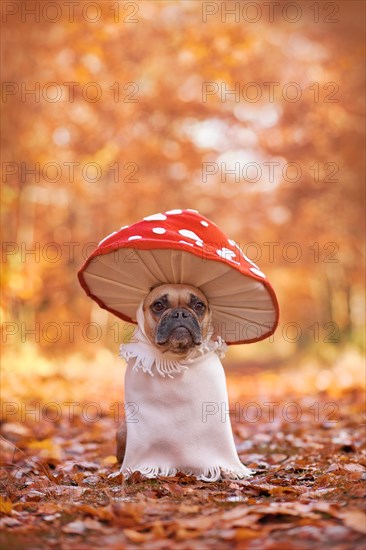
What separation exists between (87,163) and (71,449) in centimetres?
995

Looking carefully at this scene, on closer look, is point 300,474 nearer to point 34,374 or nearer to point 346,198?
point 34,374

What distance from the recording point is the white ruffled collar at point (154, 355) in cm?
444

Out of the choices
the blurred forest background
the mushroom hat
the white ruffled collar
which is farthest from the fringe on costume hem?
the blurred forest background

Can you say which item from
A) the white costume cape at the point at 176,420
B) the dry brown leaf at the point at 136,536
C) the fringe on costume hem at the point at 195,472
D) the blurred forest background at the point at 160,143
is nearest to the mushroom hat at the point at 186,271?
the white costume cape at the point at 176,420

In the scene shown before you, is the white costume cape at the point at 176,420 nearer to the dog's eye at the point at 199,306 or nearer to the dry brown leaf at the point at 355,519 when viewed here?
the dog's eye at the point at 199,306

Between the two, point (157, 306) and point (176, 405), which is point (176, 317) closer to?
point (157, 306)

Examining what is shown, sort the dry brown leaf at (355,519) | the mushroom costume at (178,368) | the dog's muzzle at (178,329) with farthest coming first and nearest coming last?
the mushroom costume at (178,368) → the dog's muzzle at (178,329) → the dry brown leaf at (355,519)

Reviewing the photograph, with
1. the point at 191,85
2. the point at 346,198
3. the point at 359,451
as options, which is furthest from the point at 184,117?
the point at 359,451

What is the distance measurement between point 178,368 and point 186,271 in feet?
2.08

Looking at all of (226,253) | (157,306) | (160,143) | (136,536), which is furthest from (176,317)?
(160,143)

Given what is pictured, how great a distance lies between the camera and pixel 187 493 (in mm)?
3709

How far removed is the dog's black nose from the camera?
4.33 meters

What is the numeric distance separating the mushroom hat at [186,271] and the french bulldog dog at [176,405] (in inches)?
6.2

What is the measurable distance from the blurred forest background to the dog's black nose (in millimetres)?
6659
